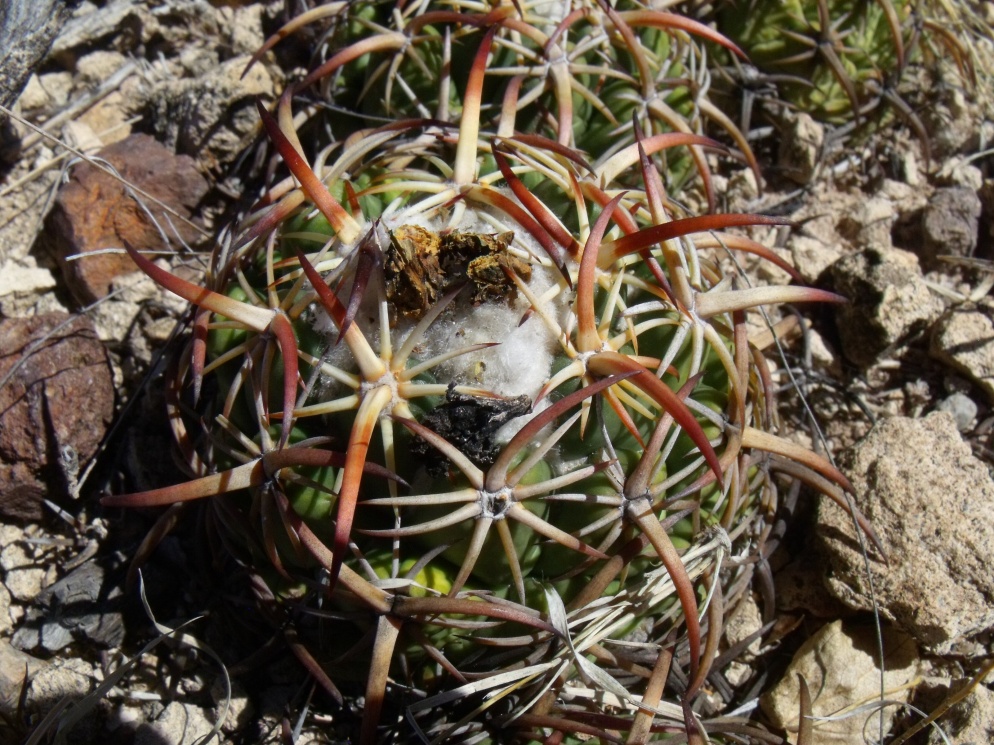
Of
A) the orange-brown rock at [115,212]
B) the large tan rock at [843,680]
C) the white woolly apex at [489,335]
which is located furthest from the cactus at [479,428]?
the orange-brown rock at [115,212]

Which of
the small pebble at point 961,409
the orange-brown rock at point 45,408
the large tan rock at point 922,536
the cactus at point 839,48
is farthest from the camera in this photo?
the cactus at point 839,48

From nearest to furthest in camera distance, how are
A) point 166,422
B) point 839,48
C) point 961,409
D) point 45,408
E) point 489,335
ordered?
point 489,335, point 45,408, point 166,422, point 961,409, point 839,48

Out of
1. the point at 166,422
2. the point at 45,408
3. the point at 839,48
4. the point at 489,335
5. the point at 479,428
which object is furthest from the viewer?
the point at 839,48

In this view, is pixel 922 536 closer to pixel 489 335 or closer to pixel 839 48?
pixel 489 335

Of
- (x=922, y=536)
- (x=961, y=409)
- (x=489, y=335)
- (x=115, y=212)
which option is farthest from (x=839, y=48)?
(x=115, y=212)

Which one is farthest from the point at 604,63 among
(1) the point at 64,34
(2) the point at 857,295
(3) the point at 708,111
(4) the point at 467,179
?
(1) the point at 64,34

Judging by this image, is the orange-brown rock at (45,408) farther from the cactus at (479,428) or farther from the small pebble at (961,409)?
the small pebble at (961,409)
